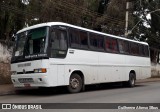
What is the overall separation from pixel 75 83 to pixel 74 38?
215 cm

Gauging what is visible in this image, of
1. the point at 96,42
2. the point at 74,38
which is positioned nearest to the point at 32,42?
the point at 74,38

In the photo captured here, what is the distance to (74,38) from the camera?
14.8m

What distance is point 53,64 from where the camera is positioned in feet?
43.5

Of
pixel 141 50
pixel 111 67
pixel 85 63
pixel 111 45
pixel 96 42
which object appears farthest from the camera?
pixel 141 50

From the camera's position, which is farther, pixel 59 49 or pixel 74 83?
pixel 74 83

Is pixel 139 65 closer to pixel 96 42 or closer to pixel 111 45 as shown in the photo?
pixel 111 45

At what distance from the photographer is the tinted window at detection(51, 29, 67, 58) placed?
1336 centimetres

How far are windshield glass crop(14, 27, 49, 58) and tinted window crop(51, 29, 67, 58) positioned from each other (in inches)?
14.7

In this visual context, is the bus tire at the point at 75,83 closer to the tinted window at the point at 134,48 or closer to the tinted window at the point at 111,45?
the tinted window at the point at 111,45

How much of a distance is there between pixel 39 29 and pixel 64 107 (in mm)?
5049

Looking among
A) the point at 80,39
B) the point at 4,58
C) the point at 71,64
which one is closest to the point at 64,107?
the point at 71,64

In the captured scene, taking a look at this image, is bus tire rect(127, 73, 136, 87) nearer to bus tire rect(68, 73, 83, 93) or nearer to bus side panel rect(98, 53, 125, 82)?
bus side panel rect(98, 53, 125, 82)

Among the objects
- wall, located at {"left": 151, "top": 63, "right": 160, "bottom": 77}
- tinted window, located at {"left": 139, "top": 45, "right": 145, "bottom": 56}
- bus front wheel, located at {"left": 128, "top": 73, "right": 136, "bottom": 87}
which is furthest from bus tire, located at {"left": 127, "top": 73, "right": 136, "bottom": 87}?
wall, located at {"left": 151, "top": 63, "right": 160, "bottom": 77}

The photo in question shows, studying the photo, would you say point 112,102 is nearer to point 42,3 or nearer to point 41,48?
point 41,48
